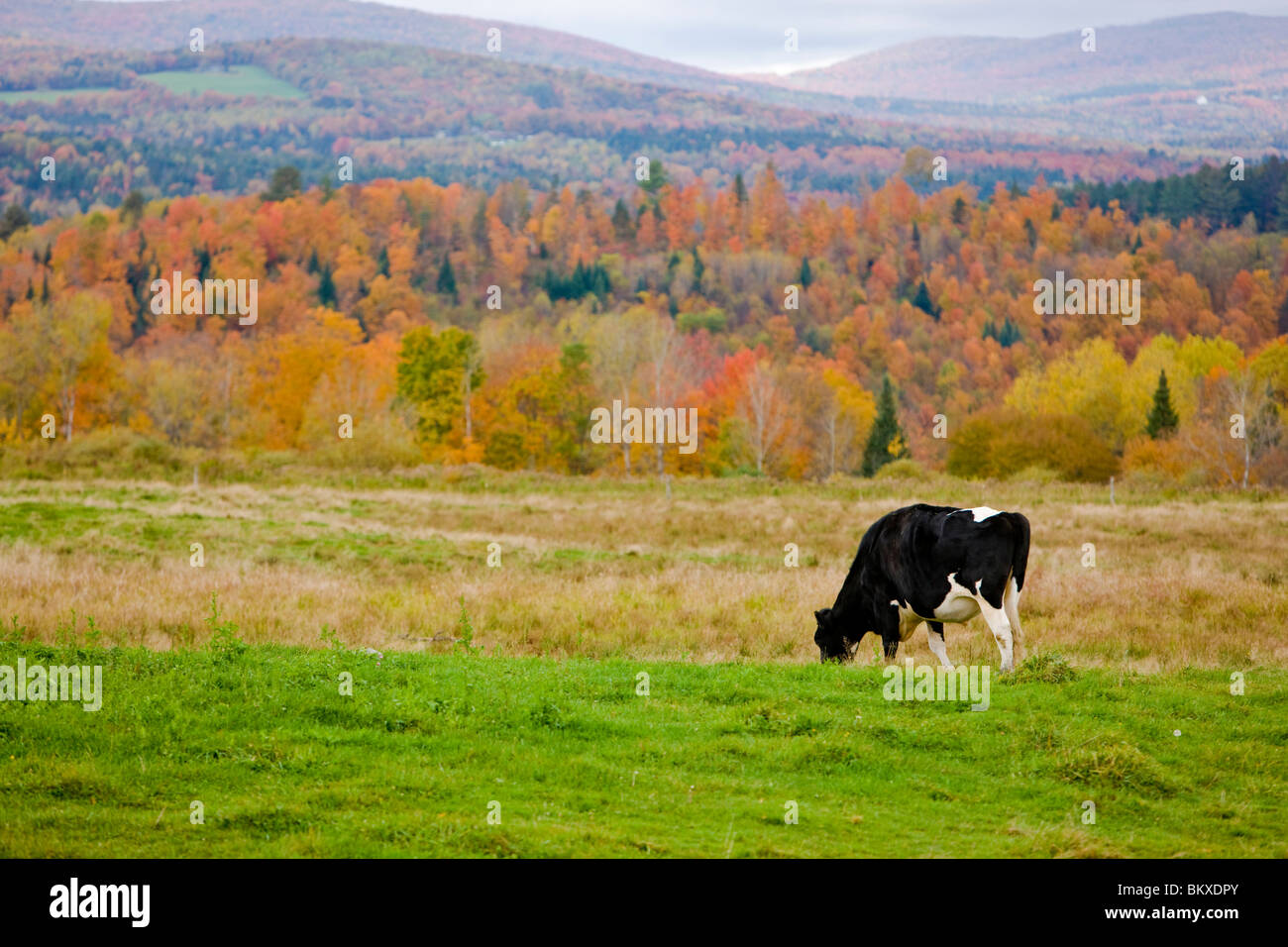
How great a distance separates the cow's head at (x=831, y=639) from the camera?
14.9m

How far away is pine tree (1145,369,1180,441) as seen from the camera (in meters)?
79.9

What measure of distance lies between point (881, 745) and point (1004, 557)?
400cm

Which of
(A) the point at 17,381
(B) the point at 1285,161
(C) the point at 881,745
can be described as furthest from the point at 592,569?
(B) the point at 1285,161

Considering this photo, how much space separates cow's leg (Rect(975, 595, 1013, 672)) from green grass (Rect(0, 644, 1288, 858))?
74 cm

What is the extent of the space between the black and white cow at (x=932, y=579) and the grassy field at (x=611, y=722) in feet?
2.08

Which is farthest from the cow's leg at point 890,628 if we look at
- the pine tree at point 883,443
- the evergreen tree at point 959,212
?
the evergreen tree at point 959,212

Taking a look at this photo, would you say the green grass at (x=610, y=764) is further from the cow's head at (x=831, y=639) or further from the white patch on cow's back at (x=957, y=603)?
the cow's head at (x=831, y=639)

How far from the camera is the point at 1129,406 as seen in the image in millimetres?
87688

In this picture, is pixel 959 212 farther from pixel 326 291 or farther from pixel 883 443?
pixel 883 443

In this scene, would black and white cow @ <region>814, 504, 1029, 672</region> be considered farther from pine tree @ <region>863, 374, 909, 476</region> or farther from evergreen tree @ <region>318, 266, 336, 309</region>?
evergreen tree @ <region>318, 266, 336, 309</region>

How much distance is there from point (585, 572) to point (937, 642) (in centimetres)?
1219
